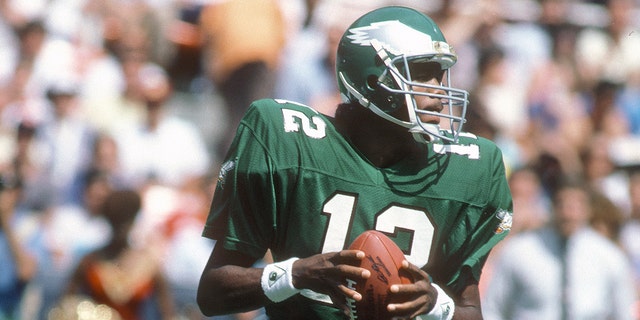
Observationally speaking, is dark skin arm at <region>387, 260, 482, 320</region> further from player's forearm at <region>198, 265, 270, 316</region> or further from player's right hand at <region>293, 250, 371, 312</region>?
player's forearm at <region>198, 265, 270, 316</region>

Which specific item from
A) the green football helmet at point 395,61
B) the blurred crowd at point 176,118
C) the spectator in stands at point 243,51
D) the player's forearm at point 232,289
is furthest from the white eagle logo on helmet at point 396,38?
the spectator in stands at point 243,51

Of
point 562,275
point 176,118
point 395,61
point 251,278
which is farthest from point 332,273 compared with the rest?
point 176,118

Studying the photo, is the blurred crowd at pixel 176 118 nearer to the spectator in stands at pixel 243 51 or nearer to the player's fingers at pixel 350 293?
the spectator in stands at pixel 243 51

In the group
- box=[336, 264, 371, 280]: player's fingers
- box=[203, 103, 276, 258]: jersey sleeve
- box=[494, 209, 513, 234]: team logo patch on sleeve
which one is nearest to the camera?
box=[336, 264, 371, 280]: player's fingers

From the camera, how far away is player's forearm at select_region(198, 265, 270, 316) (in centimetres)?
321

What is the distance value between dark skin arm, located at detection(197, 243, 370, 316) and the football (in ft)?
0.09

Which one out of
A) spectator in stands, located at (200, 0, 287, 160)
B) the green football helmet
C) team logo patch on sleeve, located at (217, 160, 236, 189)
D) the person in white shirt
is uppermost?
the green football helmet

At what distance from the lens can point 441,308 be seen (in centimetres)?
317

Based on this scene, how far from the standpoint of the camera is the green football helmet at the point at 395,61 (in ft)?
10.8

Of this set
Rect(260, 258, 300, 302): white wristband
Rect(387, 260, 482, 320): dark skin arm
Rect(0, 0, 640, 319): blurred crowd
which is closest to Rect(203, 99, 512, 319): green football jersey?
Rect(260, 258, 300, 302): white wristband

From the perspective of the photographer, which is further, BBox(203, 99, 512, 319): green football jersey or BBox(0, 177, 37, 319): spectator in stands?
BBox(0, 177, 37, 319): spectator in stands

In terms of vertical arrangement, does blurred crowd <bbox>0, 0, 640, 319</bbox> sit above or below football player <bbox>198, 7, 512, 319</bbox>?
below

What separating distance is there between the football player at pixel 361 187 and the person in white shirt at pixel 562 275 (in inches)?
114

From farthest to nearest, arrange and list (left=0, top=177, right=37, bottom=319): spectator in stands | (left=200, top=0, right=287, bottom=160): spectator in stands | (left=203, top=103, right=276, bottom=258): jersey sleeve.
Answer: (left=200, top=0, right=287, bottom=160): spectator in stands < (left=0, top=177, right=37, bottom=319): spectator in stands < (left=203, top=103, right=276, bottom=258): jersey sleeve
